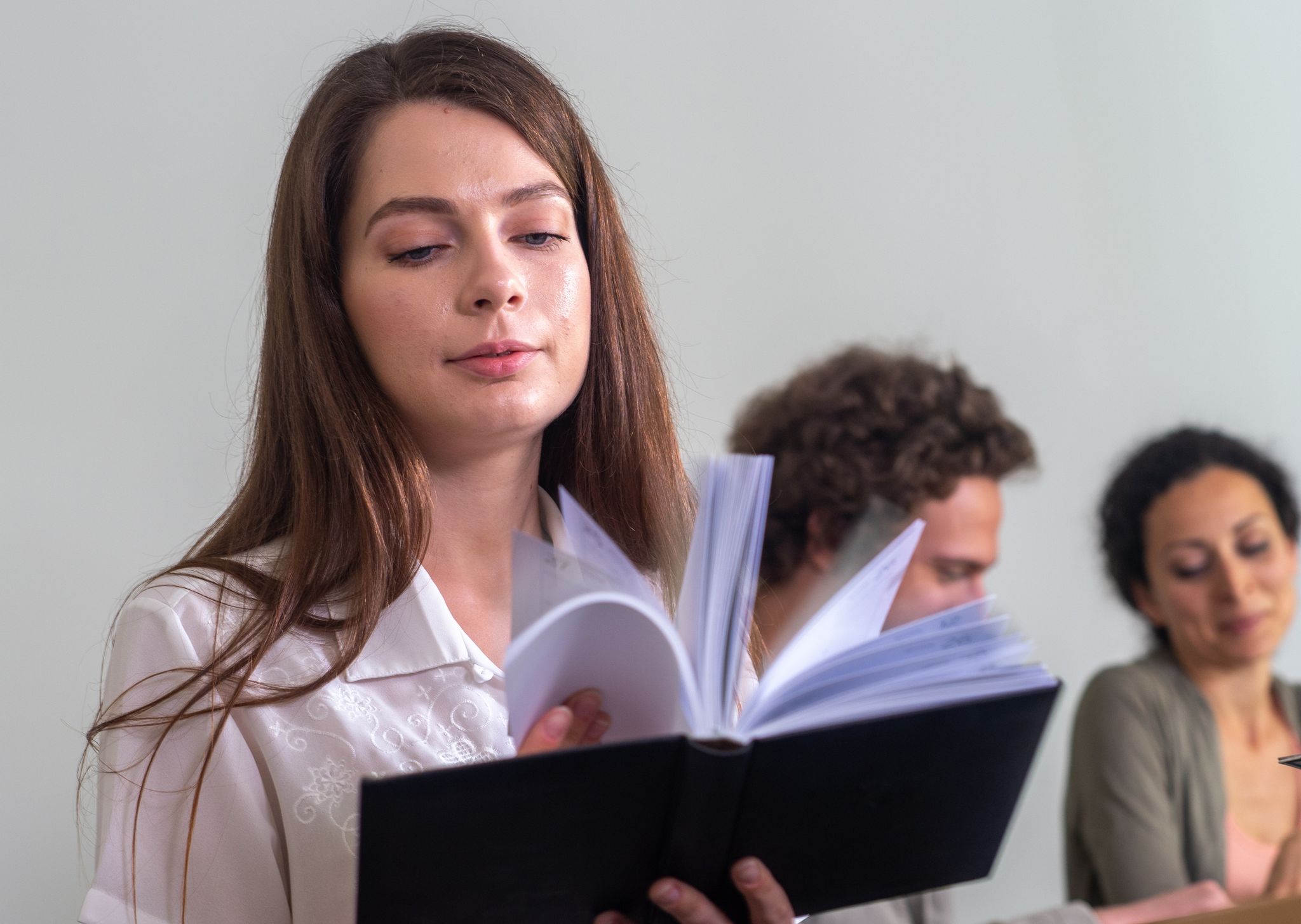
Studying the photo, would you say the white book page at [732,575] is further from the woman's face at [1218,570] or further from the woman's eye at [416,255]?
the woman's face at [1218,570]

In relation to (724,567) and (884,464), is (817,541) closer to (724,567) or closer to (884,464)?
(884,464)

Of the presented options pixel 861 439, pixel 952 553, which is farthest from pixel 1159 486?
pixel 861 439

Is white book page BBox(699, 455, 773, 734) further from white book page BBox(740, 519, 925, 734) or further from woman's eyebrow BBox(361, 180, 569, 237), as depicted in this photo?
woman's eyebrow BBox(361, 180, 569, 237)

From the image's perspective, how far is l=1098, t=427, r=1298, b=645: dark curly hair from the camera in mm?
2031

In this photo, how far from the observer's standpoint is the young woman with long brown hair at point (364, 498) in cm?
86

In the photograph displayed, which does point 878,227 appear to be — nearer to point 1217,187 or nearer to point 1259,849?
point 1217,187

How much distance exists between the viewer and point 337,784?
87cm

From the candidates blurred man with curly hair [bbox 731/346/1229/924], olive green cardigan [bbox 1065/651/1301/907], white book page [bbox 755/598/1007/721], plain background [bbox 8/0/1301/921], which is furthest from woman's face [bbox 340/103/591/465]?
olive green cardigan [bbox 1065/651/1301/907]

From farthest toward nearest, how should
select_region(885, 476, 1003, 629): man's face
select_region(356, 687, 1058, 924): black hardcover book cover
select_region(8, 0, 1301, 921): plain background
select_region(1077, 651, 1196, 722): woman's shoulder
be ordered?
select_region(1077, 651, 1196, 722): woman's shoulder
select_region(885, 476, 1003, 629): man's face
select_region(8, 0, 1301, 921): plain background
select_region(356, 687, 1058, 924): black hardcover book cover

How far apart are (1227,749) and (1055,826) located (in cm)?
35

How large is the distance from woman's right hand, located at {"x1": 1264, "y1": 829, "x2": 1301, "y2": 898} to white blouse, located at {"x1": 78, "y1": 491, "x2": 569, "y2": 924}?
1432 mm

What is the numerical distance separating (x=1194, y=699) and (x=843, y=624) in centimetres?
139

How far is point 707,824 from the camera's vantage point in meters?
0.66

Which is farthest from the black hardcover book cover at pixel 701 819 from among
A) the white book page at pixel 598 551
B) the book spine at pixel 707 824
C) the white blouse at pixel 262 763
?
the white blouse at pixel 262 763
